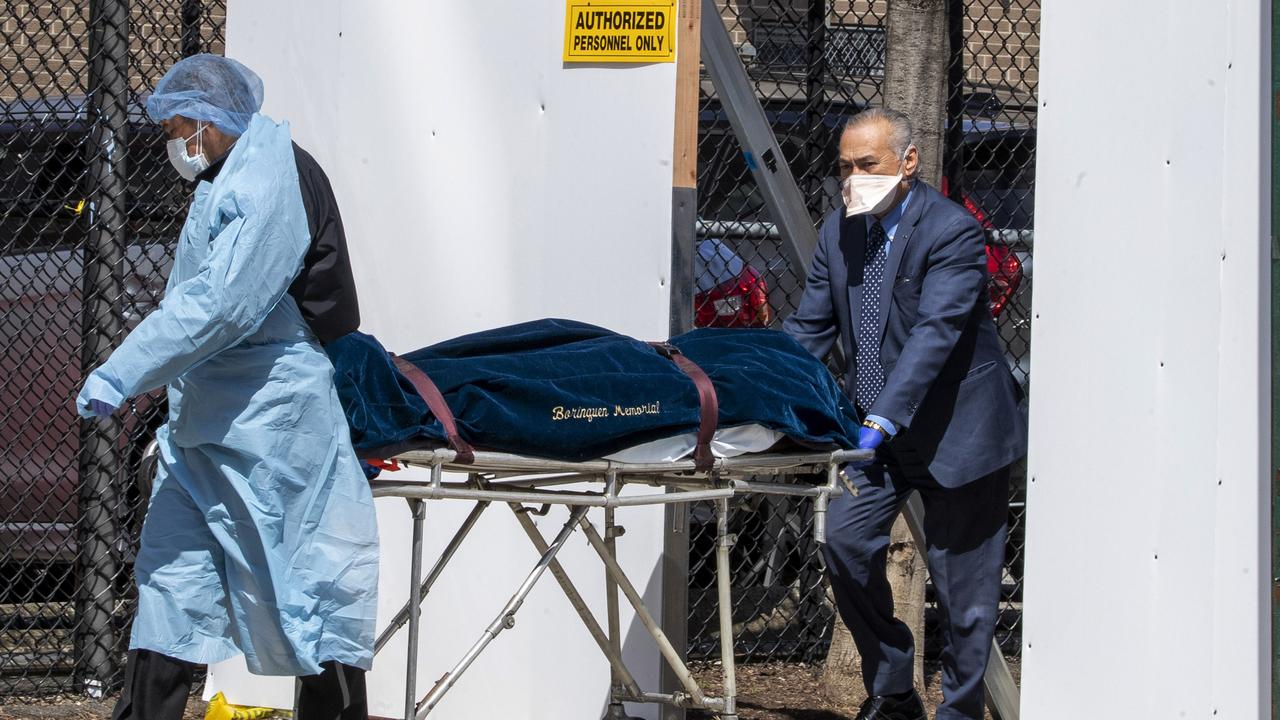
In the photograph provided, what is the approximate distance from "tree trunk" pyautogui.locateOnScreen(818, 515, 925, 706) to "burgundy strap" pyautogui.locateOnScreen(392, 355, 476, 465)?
2.23 metres

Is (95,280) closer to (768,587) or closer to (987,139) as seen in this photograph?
(768,587)

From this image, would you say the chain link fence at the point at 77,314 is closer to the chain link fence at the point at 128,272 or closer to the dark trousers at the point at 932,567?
the chain link fence at the point at 128,272

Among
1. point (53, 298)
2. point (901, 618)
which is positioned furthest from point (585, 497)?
point (53, 298)

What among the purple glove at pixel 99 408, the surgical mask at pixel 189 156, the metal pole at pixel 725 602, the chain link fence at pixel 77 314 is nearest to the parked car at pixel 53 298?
the chain link fence at pixel 77 314

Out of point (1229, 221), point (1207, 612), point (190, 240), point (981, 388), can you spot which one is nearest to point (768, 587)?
point (981, 388)

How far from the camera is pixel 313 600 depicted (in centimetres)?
363

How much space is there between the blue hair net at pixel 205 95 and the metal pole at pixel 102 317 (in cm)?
166

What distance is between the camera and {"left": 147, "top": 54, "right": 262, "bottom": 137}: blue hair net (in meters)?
3.72

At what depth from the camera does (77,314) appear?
5.61 meters

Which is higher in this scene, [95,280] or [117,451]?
[95,280]

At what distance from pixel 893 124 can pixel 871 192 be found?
201mm

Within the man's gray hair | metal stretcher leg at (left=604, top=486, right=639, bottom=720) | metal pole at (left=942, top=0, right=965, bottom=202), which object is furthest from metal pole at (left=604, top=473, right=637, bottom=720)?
metal pole at (left=942, top=0, right=965, bottom=202)

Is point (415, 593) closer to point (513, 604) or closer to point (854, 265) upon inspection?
point (513, 604)

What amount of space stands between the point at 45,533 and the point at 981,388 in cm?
339
